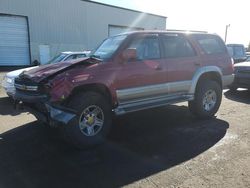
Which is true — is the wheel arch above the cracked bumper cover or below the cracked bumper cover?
above

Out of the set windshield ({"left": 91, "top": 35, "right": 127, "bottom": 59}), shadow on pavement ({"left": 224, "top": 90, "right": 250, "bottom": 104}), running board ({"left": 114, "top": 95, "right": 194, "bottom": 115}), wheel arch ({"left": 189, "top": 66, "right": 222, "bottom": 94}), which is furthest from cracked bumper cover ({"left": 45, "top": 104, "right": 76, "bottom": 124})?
shadow on pavement ({"left": 224, "top": 90, "right": 250, "bottom": 104})

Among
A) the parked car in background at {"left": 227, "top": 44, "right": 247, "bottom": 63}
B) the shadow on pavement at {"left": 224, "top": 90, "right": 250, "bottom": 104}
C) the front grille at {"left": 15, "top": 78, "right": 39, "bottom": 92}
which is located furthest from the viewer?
the parked car in background at {"left": 227, "top": 44, "right": 247, "bottom": 63}

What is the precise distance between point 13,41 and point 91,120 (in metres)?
18.6

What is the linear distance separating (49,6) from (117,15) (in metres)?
7.06

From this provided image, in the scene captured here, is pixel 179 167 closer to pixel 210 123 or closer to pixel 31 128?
pixel 210 123

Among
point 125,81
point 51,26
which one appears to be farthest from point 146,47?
point 51,26

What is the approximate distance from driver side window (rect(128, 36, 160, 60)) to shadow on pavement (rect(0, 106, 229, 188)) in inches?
61.1

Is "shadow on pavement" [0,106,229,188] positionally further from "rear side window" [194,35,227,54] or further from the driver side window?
"rear side window" [194,35,227,54]

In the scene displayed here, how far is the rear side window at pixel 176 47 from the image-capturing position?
6117mm

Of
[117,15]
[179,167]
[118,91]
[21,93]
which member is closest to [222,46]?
[118,91]

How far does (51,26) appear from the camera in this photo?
22.8 m

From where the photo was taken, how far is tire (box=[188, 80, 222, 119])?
6.61 metres

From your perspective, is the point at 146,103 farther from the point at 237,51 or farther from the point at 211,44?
the point at 237,51

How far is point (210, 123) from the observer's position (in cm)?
641
